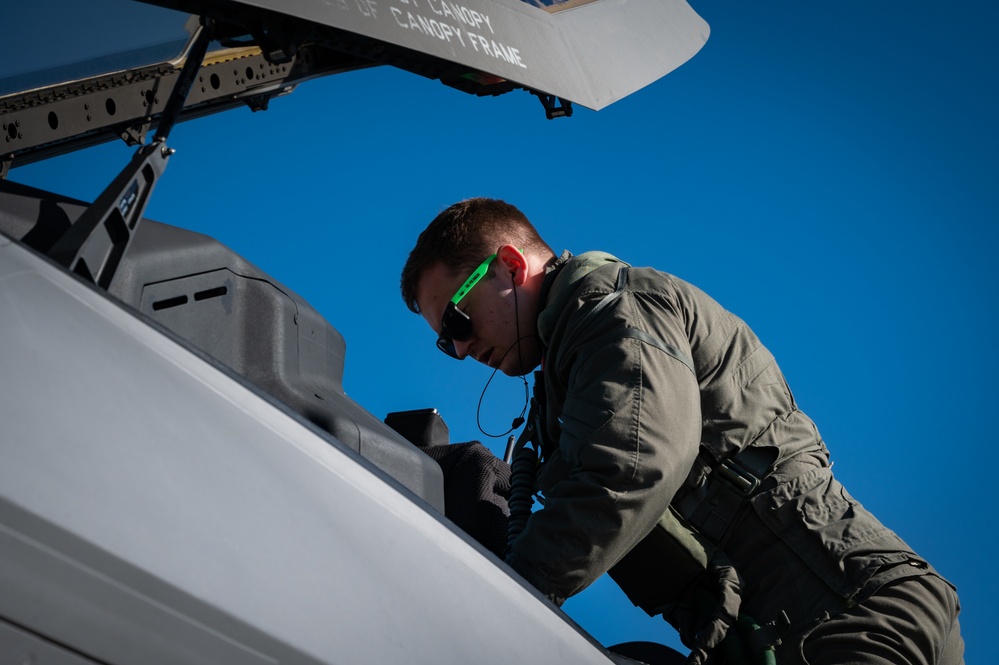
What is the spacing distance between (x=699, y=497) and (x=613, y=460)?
32cm

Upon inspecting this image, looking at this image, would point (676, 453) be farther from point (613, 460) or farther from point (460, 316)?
point (460, 316)

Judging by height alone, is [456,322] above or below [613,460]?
above

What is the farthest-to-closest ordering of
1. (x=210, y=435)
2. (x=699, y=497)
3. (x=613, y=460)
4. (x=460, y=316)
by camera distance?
1. (x=460, y=316)
2. (x=699, y=497)
3. (x=613, y=460)
4. (x=210, y=435)

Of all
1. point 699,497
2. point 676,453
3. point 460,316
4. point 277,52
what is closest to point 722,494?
point 699,497

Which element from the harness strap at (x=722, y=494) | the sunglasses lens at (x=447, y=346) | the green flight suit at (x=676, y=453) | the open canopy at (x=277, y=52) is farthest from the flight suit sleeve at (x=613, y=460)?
the sunglasses lens at (x=447, y=346)

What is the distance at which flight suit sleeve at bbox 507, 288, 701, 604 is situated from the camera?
128 cm

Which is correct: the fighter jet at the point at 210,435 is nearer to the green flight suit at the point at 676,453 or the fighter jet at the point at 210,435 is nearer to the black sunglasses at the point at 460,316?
the green flight suit at the point at 676,453

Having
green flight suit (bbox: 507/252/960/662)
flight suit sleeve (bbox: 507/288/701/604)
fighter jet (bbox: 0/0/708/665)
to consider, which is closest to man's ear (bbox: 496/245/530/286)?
green flight suit (bbox: 507/252/960/662)

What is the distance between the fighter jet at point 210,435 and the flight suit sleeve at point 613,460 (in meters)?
0.18

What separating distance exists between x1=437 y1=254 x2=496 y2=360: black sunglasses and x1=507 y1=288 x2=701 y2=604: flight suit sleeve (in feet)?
1.51

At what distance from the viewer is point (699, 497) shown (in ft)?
5.05

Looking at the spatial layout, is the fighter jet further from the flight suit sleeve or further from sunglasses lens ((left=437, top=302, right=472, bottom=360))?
sunglasses lens ((left=437, top=302, right=472, bottom=360))

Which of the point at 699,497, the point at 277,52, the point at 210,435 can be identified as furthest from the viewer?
the point at 699,497

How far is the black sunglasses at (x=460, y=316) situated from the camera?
1835mm
